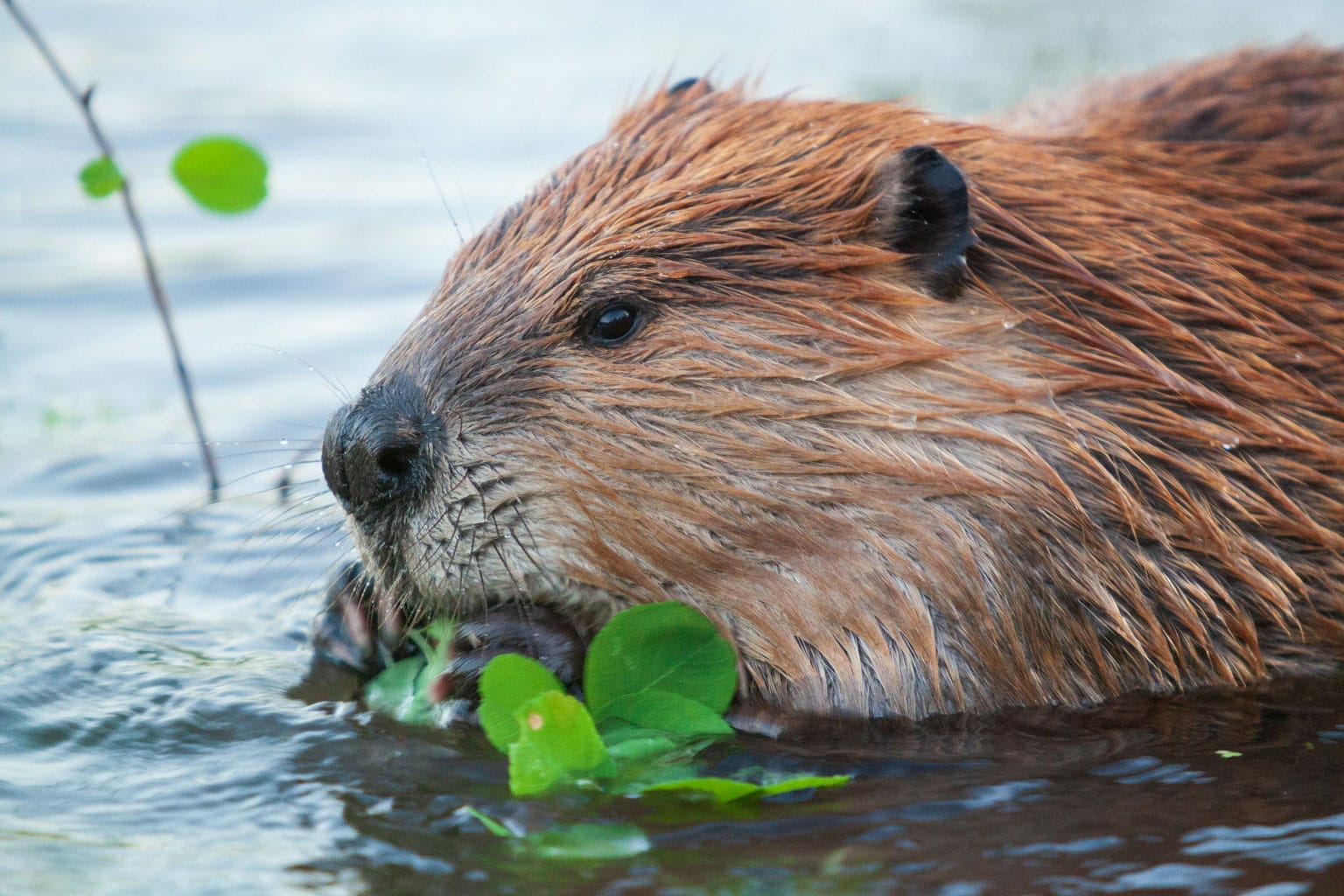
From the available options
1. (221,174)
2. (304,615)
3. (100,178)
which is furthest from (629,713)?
(100,178)

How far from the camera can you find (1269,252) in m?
3.37

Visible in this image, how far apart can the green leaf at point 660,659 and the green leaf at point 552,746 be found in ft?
0.60

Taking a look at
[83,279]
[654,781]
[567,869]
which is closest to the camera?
[567,869]

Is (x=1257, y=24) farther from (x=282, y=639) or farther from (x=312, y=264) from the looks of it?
(x=282, y=639)

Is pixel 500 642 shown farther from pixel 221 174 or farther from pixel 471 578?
pixel 221 174

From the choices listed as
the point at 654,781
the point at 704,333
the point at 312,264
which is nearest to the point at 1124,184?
the point at 704,333

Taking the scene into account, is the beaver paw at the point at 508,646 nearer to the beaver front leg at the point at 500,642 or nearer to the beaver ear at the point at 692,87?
the beaver front leg at the point at 500,642

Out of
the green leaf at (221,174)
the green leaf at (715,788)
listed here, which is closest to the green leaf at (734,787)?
the green leaf at (715,788)

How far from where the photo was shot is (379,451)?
2.85m

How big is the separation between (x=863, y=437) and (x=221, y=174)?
5.87 ft

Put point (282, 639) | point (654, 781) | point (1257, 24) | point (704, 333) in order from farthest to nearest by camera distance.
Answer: point (1257, 24) → point (282, 639) → point (704, 333) → point (654, 781)

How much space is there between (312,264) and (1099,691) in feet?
13.8

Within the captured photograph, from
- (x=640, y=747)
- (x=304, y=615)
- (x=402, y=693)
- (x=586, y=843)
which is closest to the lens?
(x=586, y=843)

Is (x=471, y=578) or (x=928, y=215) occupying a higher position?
(x=928, y=215)
